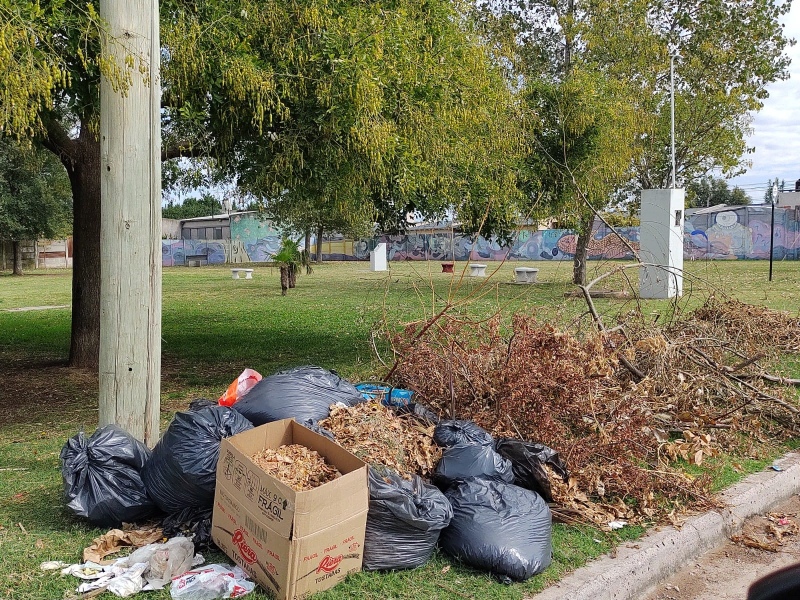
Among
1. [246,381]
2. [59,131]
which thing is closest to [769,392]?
[246,381]

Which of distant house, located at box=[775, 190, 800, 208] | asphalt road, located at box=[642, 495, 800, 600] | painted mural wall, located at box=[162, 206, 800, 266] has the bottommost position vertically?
asphalt road, located at box=[642, 495, 800, 600]

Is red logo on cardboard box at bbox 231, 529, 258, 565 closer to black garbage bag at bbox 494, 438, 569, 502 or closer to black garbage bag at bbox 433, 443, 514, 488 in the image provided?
black garbage bag at bbox 433, 443, 514, 488

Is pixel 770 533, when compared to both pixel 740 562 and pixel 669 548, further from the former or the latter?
pixel 669 548

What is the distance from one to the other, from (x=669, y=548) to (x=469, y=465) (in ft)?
3.76

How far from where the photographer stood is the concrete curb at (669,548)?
134 inches

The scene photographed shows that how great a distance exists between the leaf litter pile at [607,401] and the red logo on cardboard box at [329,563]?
5.01 ft

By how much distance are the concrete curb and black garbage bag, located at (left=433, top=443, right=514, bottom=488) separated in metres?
0.67

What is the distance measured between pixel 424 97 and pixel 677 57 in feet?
59.1

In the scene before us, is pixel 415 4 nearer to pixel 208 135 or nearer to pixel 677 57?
pixel 208 135

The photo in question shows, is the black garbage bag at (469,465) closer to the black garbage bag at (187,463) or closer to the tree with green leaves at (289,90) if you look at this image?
the black garbage bag at (187,463)

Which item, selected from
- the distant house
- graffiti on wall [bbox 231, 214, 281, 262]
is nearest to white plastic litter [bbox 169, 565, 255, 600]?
the distant house

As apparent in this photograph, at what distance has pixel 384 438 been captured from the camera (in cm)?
388

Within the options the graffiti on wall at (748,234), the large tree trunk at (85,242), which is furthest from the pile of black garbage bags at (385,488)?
the graffiti on wall at (748,234)

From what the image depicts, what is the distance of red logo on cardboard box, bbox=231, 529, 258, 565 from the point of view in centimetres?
321
